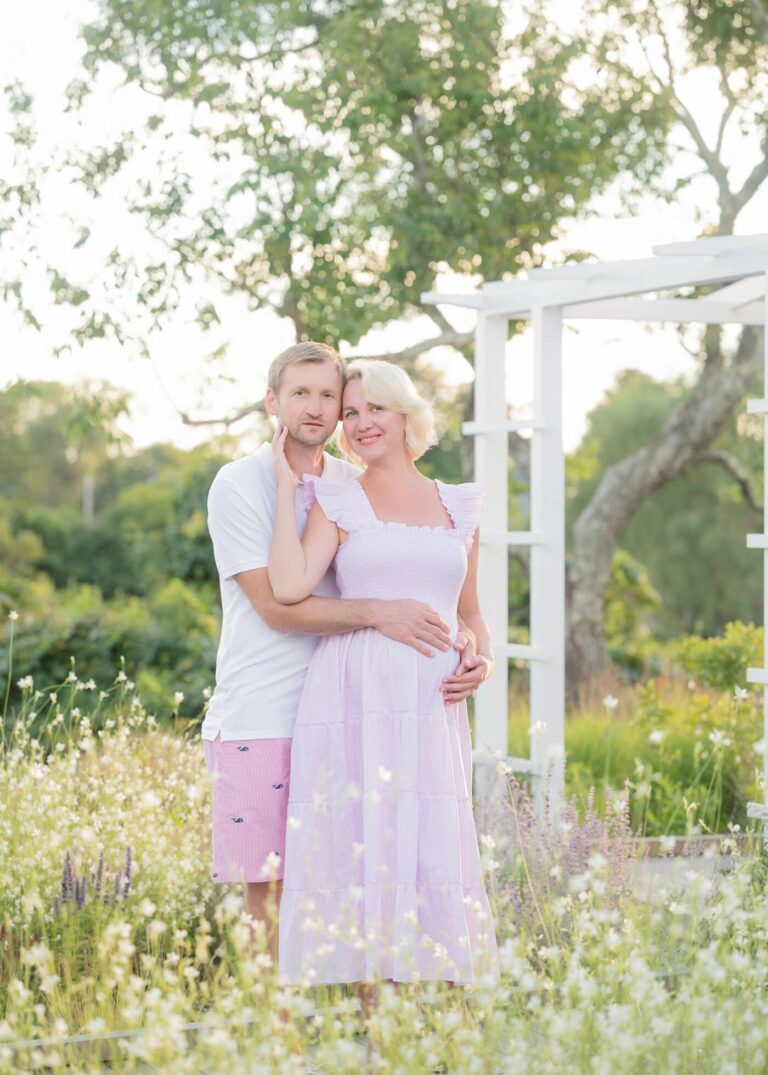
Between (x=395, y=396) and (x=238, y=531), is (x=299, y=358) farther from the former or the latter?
(x=238, y=531)

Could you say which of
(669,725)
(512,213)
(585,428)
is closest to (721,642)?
(669,725)

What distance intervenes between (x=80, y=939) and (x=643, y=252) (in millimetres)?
8174

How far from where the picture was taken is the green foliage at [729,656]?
27.7 ft

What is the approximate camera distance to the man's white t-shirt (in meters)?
3.69

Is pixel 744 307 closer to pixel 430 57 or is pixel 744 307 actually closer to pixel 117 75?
pixel 430 57

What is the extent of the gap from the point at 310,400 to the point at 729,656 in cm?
535

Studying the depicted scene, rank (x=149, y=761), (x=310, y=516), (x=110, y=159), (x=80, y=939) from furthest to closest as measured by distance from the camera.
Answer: (x=110, y=159)
(x=149, y=761)
(x=80, y=939)
(x=310, y=516)

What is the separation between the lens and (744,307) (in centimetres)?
705

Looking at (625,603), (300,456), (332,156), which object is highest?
(332,156)

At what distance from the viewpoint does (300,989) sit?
9.32ft

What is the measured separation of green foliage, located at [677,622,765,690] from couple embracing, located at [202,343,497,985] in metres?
4.94

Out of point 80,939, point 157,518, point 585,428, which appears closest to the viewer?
point 80,939

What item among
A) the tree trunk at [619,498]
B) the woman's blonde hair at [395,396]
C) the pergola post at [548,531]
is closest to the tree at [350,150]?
the tree trunk at [619,498]

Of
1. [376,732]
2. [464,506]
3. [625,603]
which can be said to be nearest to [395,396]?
[464,506]
